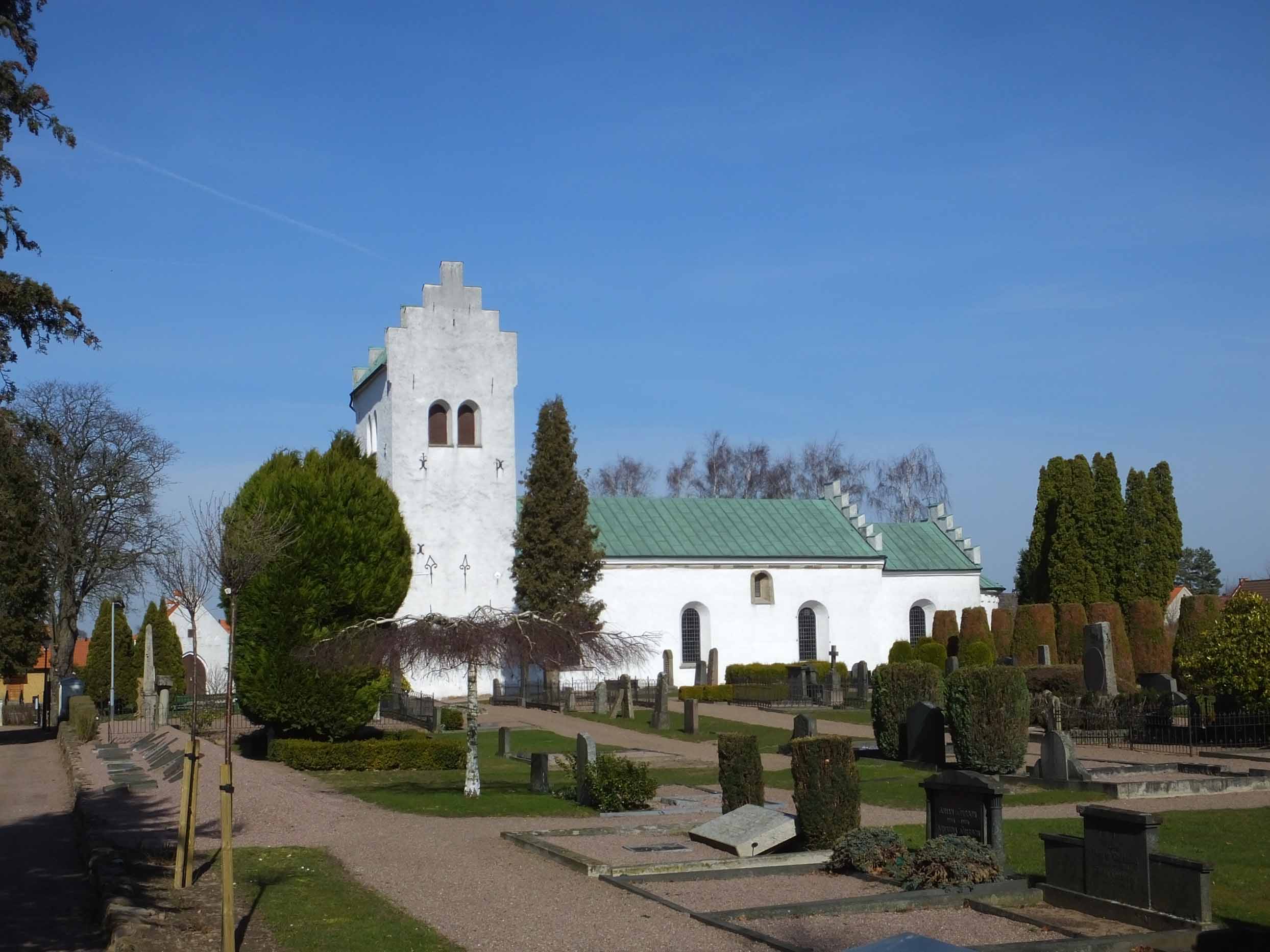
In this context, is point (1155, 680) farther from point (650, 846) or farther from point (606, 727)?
point (650, 846)

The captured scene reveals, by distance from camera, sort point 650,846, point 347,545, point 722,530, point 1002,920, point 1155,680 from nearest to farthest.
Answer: point 1002,920 < point 650,846 < point 347,545 < point 1155,680 < point 722,530

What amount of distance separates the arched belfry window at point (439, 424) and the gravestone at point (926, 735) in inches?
949

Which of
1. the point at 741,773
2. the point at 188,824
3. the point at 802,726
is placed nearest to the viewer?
the point at 188,824

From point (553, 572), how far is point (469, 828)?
27018 mm

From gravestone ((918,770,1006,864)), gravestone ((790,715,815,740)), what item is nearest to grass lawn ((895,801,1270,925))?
gravestone ((918,770,1006,864))

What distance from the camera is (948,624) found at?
152 ft

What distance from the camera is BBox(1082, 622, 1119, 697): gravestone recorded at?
29125 millimetres

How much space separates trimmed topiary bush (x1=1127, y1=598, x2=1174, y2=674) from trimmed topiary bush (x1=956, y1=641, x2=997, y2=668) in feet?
14.3

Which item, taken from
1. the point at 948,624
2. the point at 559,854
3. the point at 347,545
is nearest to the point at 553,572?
the point at 948,624

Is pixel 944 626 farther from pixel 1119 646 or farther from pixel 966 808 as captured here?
pixel 966 808

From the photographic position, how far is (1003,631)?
141 feet

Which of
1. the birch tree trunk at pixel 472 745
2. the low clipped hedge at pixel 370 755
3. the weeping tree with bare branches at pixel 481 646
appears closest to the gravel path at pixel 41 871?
the low clipped hedge at pixel 370 755

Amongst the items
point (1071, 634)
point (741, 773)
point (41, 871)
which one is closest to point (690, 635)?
point (1071, 634)

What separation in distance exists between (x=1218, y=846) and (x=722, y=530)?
1412 inches
